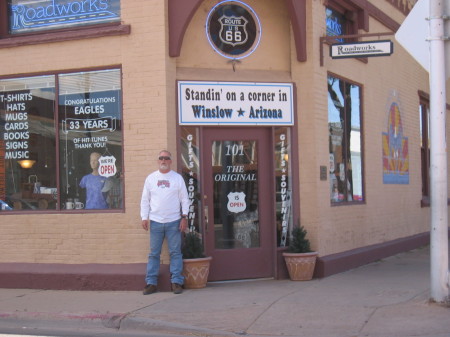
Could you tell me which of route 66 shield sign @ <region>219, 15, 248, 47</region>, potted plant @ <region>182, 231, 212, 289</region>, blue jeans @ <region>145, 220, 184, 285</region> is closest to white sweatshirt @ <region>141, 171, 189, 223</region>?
blue jeans @ <region>145, 220, 184, 285</region>

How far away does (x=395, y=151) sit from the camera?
13508 millimetres

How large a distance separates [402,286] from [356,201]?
116 inches

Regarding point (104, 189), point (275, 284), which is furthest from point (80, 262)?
point (275, 284)

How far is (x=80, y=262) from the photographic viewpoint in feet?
30.7

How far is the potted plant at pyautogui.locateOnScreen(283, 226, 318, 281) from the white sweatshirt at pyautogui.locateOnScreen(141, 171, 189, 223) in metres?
1.91

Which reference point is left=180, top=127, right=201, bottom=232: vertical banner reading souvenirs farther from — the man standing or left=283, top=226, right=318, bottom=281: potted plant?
left=283, top=226, right=318, bottom=281: potted plant

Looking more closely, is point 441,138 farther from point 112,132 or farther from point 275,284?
point 112,132

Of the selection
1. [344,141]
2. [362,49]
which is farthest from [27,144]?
[344,141]

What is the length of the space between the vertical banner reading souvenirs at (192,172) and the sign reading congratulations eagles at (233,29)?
1429mm

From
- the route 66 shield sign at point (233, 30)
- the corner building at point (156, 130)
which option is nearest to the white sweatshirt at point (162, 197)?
the corner building at point (156, 130)

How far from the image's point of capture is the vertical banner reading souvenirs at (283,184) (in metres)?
9.99

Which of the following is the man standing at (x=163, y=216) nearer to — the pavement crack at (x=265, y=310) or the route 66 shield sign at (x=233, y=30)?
the pavement crack at (x=265, y=310)

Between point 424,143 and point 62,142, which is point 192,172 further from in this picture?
point 424,143

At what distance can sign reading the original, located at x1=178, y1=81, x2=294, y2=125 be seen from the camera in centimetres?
940
